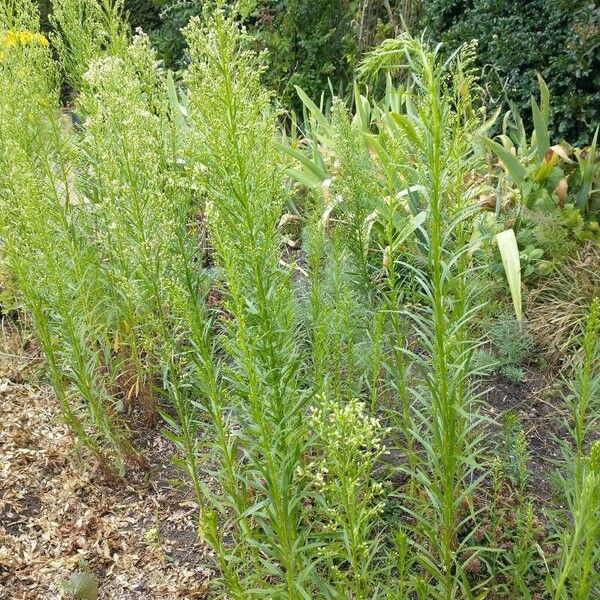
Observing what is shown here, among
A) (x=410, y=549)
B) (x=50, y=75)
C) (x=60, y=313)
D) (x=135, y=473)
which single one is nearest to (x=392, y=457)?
(x=410, y=549)

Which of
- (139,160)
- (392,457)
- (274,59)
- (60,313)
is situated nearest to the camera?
(139,160)

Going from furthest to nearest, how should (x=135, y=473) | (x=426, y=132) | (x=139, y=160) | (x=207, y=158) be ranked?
(x=135, y=473), (x=139, y=160), (x=207, y=158), (x=426, y=132)

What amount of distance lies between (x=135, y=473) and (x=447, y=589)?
166 centimetres

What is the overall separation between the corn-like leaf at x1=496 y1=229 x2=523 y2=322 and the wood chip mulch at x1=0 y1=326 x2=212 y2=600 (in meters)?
1.79

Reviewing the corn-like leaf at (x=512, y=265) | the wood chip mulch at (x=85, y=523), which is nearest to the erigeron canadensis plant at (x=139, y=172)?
the wood chip mulch at (x=85, y=523)

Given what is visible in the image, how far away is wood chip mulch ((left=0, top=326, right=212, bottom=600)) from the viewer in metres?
2.86

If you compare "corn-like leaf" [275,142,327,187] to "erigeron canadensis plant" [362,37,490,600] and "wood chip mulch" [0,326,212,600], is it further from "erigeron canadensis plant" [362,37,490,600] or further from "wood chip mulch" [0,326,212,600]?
"erigeron canadensis plant" [362,37,490,600]

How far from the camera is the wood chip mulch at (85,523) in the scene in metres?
2.86

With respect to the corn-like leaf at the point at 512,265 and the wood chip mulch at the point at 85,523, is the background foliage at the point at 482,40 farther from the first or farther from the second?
the wood chip mulch at the point at 85,523

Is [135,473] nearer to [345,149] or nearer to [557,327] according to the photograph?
[345,149]

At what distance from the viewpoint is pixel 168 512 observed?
3.16 meters

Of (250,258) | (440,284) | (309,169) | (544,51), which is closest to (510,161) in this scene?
(309,169)

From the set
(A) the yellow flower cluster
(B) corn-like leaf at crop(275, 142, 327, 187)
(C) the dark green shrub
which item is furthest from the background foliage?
(A) the yellow flower cluster

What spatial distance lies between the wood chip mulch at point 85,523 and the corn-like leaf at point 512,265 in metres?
1.79
